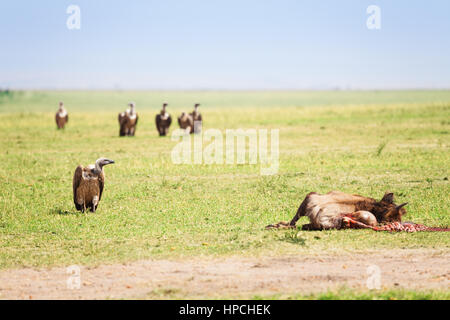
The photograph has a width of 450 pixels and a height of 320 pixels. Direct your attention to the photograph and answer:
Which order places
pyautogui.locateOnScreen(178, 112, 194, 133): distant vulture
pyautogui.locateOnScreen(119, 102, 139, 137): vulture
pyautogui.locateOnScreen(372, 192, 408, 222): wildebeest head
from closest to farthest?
pyautogui.locateOnScreen(372, 192, 408, 222): wildebeest head
pyautogui.locateOnScreen(119, 102, 139, 137): vulture
pyautogui.locateOnScreen(178, 112, 194, 133): distant vulture

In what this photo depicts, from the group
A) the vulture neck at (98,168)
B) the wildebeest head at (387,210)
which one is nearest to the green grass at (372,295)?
the wildebeest head at (387,210)

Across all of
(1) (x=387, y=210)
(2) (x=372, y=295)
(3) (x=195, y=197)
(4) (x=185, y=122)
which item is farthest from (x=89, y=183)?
(4) (x=185, y=122)

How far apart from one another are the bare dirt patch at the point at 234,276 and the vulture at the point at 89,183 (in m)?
3.58

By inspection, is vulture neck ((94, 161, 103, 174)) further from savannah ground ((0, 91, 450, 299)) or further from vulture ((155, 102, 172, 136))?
vulture ((155, 102, 172, 136))

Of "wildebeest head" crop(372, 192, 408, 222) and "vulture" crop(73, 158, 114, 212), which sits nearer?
"wildebeest head" crop(372, 192, 408, 222)

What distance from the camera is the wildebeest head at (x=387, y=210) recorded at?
953 cm

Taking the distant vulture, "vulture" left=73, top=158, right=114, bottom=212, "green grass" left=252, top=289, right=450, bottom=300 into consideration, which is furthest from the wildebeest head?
the distant vulture

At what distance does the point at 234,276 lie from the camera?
7.41m

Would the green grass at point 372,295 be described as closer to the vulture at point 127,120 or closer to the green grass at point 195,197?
the green grass at point 195,197

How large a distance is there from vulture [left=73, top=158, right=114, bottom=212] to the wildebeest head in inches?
191

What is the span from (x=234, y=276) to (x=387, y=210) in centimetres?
329

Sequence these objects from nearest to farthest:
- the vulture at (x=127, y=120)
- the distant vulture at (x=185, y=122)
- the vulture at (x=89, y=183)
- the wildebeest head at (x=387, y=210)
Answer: the wildebeest head at (x=387, y=210)
the vulture at (x=89, y=183)
the vulture at (x=127, y=120)
the distant vulture at (x=185, y=122)

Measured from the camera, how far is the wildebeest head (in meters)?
9.53
